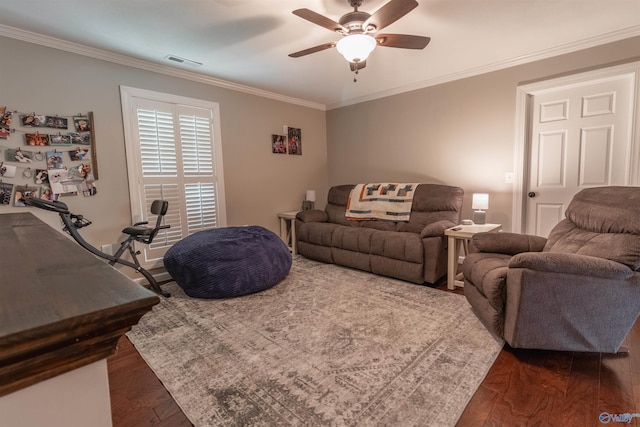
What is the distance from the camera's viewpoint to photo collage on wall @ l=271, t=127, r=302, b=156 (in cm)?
447

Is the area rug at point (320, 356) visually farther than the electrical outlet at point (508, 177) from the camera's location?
No

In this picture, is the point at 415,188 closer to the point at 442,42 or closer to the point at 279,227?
the point at 442,42

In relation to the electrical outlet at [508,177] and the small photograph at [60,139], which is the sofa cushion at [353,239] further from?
the small photograph at [60,139]

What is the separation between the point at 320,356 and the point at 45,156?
2856 millimetres

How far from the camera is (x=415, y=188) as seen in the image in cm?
381

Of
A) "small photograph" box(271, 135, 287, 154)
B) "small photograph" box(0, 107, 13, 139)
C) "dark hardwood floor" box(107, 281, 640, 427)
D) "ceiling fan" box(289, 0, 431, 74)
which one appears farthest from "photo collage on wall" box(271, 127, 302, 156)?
"dark hardwood floor" box(107, 281, 640, 427)

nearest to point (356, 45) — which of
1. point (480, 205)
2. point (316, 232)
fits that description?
point (480, 205)

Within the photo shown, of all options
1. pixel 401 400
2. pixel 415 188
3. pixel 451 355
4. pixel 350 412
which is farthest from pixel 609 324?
pixel 415 188

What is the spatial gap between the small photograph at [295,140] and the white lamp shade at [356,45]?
257cm

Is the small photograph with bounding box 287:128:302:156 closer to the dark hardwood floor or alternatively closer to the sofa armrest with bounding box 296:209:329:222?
the sofa armrest with bounding box 296:209:329:222

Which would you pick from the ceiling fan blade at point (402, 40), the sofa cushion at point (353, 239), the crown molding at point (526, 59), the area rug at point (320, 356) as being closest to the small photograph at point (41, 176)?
the area rug at point (320, 356)

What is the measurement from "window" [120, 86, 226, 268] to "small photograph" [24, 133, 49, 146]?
621 mm

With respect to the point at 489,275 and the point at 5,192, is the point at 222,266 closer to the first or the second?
the point at 5,192

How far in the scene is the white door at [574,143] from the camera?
285 centimetres
